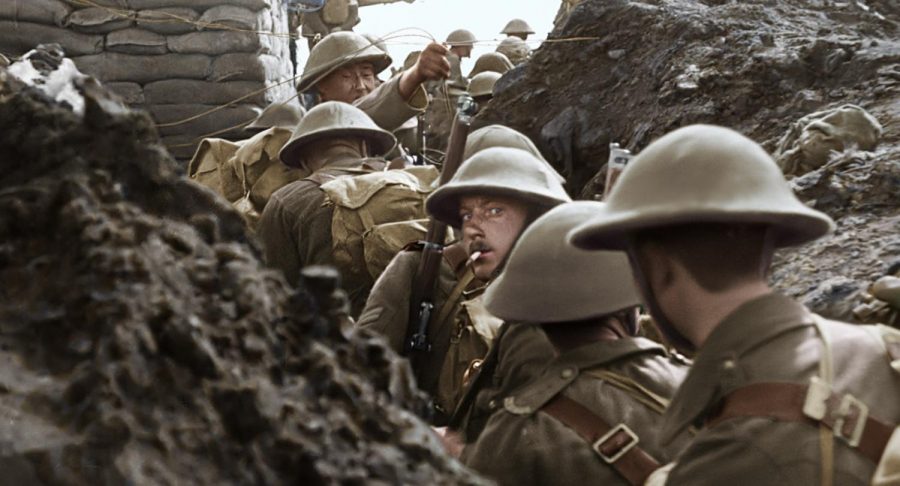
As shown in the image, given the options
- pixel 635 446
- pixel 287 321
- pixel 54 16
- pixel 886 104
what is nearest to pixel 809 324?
pixel 635 446

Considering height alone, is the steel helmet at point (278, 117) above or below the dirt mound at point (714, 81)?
below

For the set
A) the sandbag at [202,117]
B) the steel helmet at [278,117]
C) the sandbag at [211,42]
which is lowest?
the sandbag at [202,117]

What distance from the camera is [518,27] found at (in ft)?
57.9

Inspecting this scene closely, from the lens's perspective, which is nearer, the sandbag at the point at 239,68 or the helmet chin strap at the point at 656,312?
the helmet chin strap at the point at 656,312

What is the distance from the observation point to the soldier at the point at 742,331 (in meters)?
1.80

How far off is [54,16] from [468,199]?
6.05 m

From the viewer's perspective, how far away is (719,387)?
192 centimetres

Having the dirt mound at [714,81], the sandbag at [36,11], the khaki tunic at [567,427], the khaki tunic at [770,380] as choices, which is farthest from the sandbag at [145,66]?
the khaki tunic at [770,380]

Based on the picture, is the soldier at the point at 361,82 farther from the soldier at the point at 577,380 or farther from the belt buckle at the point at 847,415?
the belt buckle at the point at 847,415

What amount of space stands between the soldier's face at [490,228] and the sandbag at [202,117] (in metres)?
5.58

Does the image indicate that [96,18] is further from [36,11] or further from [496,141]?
[496,141]

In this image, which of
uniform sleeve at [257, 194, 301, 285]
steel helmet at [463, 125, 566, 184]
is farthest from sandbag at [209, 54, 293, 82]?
steel helmet at [463, 125, 566, 184]

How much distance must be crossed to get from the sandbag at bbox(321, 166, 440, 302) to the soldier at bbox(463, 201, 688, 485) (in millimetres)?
2123

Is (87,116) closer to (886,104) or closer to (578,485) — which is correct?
(578,485)
